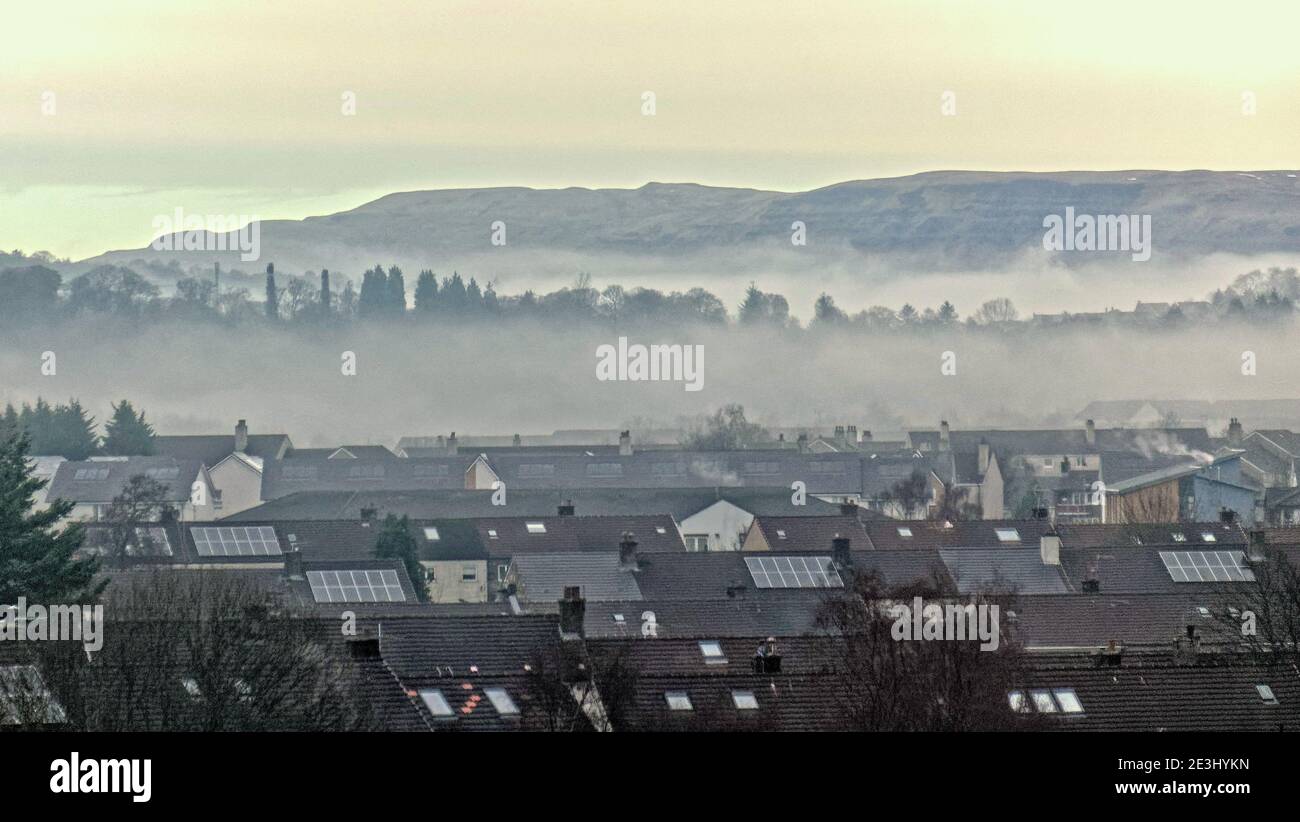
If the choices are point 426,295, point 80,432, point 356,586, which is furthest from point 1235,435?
point 356,586

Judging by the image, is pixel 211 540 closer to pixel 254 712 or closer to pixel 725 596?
pixel 725 596

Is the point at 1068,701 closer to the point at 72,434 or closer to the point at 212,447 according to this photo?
the point at 72,434

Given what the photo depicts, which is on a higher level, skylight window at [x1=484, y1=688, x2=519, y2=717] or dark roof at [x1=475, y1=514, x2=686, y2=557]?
skylight window at [x1=484, y1=688, x2=519, y2=717]

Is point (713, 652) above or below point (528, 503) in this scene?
above

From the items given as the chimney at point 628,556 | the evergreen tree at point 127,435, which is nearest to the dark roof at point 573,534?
the chimney at point 628,556

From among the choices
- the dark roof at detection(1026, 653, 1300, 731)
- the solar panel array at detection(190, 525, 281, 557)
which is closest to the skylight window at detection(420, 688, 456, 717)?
the dark roof at detection(1026, 653, 1300, 731)

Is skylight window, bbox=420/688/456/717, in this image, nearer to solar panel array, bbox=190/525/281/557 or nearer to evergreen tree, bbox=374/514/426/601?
evergreen tree, bbox=374/514/426/601
